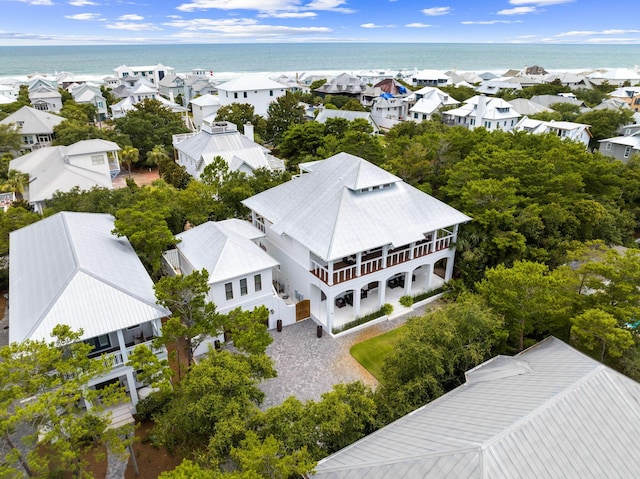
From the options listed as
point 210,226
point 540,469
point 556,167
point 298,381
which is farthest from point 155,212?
point 556,167

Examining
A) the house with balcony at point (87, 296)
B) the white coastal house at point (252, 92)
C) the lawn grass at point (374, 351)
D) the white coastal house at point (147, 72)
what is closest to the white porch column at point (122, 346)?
the house with balcony at point (87, 296)

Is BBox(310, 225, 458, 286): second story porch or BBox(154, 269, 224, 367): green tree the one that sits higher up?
BBox(154, 269, 224, 367): green tree

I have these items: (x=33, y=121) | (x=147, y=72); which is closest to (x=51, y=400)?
(x=33, y=121)

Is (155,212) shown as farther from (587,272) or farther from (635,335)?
(635,335)

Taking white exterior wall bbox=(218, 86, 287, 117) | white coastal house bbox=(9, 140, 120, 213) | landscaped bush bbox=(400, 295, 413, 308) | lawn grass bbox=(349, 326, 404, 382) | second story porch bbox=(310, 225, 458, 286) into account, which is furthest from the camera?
white exterior wall bbox=(218, 86, 287, 117)

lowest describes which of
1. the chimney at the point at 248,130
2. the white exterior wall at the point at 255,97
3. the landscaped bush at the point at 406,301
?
the landscaped bush at the point at 406,301

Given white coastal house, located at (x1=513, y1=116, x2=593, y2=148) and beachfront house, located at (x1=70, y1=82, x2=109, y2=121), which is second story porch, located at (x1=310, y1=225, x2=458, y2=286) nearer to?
white coastal house, located at (x1=513, y1=116, x2=593, y2=148)

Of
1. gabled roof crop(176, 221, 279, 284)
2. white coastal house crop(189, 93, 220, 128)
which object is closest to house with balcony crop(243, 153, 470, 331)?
gabled roof crop(176, 221, 279, 284)

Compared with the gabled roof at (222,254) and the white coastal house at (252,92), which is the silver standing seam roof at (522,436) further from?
the white coastal house at (252,92)
